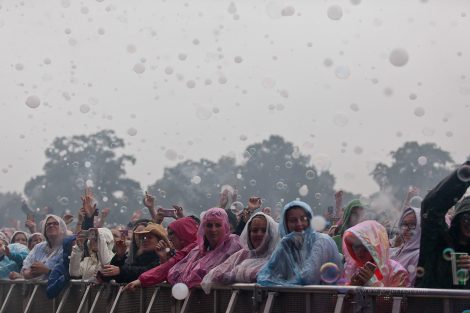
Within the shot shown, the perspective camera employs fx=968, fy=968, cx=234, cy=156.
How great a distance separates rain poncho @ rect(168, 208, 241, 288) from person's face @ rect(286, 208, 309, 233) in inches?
41.1

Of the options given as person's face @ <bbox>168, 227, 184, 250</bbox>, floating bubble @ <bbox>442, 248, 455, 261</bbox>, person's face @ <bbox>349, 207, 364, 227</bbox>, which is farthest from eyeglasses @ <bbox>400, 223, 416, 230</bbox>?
person's face @ <bbox>168, 227, 184, 250</bbox>

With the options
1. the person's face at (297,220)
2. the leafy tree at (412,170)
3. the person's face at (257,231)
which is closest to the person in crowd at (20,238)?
the person's face at (257,231)

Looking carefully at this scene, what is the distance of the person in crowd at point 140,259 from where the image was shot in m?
8.89

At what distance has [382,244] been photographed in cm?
645

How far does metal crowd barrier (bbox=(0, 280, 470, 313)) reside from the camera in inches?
221

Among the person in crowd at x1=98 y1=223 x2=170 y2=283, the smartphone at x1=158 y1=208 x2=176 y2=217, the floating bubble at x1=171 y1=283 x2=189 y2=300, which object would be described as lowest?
the floating bubble at x1=171 y1=283 x2=189 y2=300

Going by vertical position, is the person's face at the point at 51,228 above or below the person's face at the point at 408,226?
below

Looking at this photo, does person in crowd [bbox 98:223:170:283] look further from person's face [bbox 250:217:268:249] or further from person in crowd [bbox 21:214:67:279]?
person in crowd [bbox 21:214:67:279]

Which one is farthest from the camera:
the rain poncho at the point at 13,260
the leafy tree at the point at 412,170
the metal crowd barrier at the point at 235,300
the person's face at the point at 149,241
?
the leafy tree at the point at 412,170

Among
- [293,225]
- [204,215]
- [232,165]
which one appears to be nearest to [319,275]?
[293,225]

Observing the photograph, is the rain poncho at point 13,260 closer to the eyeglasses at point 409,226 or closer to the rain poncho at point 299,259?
the rain poncho at point 299,259

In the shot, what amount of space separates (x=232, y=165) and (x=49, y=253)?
1870 inches

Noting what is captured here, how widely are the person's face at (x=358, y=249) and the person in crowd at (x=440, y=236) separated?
0.36 m

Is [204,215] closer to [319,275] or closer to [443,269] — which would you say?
[319,275]
